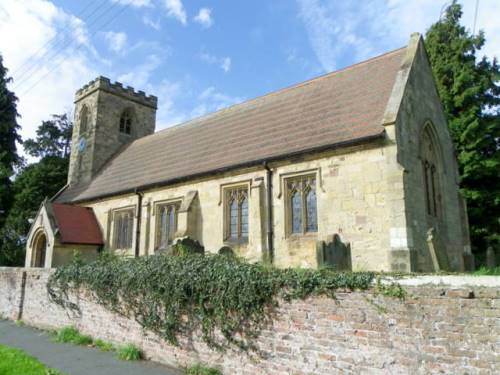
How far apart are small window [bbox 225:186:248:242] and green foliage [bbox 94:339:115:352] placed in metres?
5.83

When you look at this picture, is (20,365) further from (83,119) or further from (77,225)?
(83,119)

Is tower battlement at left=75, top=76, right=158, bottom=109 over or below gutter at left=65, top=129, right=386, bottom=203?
over

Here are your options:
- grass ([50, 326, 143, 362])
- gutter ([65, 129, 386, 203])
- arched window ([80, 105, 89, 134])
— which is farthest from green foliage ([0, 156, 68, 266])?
grass ([50, 326, 143, 362])

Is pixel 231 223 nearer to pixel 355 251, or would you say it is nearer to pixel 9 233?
pixel 355 251

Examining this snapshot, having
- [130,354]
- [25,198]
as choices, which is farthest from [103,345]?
[25,198]

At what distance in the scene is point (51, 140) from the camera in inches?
1566

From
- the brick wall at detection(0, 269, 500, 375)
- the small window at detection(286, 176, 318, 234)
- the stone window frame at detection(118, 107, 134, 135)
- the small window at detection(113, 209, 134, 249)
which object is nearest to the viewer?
the brick wall at detection(0, 269, 500, 375)


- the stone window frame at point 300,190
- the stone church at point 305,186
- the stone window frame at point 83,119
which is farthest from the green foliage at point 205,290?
the stone window frame at point 83,119

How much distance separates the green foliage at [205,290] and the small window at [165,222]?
6.80 m

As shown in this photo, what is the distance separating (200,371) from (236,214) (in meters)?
7.85

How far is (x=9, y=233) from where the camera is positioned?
25.7 metres

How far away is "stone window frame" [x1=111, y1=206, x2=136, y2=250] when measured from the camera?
1856cm

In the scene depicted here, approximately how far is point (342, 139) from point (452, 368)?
791 cm

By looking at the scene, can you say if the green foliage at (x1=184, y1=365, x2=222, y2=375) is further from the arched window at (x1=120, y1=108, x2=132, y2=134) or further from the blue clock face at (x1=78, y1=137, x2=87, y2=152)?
the arched window at (x1=120, y1=108, x2=132, y2=134)
